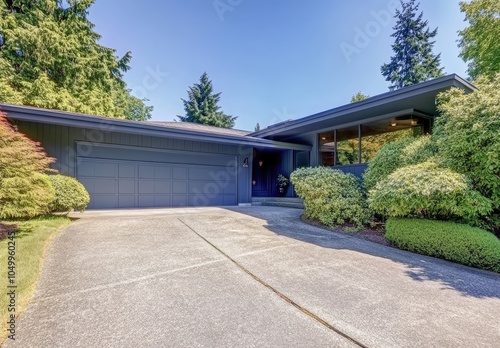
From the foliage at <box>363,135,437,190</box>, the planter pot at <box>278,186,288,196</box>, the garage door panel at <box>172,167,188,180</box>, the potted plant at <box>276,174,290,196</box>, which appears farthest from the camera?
the planter pot at <box>278,186,288,196</box>

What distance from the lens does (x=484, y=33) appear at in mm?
12672

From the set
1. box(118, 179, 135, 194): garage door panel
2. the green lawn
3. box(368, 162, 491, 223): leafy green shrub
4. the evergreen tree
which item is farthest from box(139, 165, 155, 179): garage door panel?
the evergreen tree

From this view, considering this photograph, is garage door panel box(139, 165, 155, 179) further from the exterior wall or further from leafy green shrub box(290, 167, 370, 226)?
leafy green shrub box(290, 167, 370, 226)

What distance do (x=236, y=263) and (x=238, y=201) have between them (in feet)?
23.5

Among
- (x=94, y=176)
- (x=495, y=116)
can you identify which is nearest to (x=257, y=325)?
(x=495, y=116)

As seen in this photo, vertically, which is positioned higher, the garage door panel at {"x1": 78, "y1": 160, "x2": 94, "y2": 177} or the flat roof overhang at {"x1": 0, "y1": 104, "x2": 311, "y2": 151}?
the flat roof overhang at {"x1": 0, "y1": 104, "x2": 311, "y2": 151}

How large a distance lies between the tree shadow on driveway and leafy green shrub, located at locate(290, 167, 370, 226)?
0.63 m

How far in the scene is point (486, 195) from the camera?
424cm

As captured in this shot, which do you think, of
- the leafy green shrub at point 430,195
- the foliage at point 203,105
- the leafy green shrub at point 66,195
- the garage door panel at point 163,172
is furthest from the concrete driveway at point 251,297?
the foliage at point 203,105

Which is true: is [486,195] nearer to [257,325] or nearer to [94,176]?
[257,325]

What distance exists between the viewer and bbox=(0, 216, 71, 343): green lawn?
2.29 metres

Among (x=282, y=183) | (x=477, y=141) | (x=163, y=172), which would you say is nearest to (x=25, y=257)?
(x=163, y=172)

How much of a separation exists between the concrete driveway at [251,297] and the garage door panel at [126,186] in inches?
165

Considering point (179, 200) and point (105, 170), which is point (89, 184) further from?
point (179, 200)
